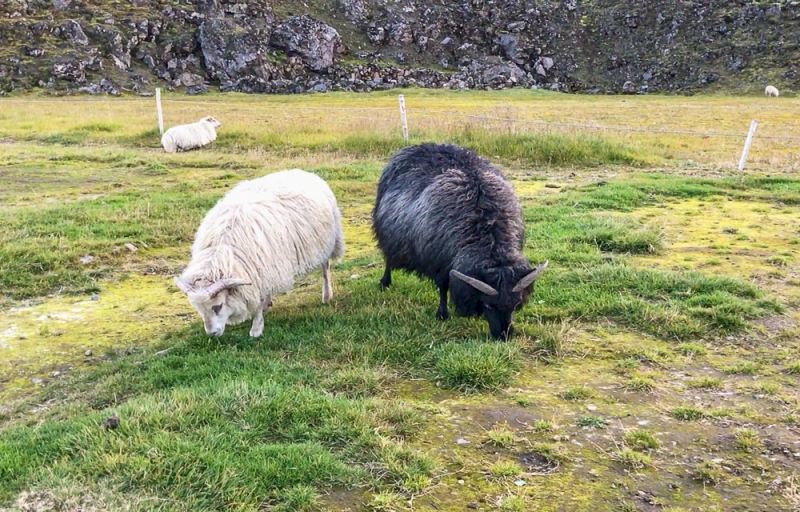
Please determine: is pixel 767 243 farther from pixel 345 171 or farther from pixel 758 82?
pixel 758 82

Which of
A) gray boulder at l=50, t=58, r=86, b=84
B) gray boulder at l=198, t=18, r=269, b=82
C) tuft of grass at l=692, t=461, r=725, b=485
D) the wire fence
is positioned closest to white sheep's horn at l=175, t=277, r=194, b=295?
tuft of grass at l=692, t=461, r=725, b=485

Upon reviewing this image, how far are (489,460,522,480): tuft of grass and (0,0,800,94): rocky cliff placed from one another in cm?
5144

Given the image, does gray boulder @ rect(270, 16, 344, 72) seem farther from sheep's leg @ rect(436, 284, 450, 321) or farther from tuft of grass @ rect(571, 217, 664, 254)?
sheep's leg @ rect(436, 284, 450, 321)

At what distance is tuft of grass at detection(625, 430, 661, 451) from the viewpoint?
396 cm

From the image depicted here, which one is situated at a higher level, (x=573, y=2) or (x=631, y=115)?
(x=573, y=2)

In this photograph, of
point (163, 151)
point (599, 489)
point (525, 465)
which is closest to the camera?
point (599, 489)

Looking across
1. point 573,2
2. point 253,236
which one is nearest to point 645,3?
point 573,2

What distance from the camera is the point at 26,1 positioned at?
53.0 meters

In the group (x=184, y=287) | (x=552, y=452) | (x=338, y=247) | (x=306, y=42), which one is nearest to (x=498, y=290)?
(x=552, y=452)

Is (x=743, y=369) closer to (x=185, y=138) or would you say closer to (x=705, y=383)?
(x=705, y=383)

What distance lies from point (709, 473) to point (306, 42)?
64.4 metres

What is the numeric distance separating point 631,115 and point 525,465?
110 feet

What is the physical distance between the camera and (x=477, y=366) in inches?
193

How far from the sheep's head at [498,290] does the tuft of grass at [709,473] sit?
213cm
